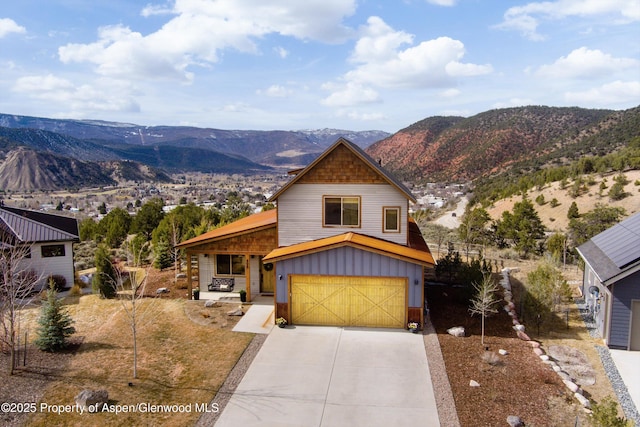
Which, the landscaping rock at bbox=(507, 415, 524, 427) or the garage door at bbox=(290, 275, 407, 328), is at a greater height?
the garage door at bbox=(290, 275, 407, 328)

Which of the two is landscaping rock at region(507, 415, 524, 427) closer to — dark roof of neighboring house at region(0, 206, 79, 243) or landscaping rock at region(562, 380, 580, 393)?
landscaping rock at region(562, 380, 580, 393)

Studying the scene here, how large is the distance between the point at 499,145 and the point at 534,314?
272ft

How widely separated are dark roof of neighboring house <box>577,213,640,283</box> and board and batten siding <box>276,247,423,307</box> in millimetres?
6042

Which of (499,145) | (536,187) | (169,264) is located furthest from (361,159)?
(499,145)

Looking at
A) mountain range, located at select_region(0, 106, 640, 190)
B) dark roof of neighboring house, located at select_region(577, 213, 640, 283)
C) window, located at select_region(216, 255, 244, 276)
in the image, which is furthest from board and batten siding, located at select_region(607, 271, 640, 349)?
mountain range, located at select_region(0, 106, 640, 190)

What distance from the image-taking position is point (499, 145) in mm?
92625

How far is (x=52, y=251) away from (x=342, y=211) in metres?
15.1

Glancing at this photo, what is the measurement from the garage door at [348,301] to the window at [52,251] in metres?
13.5

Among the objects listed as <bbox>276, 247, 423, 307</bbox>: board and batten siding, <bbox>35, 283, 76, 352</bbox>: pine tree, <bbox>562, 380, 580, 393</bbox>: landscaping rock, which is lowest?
<bbox>562, 380, 580, 393</bbox>: landscaping rock

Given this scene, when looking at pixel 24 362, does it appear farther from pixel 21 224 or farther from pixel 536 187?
pixel 536 187

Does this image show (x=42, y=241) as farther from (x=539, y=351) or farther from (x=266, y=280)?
(x=539, y=351)

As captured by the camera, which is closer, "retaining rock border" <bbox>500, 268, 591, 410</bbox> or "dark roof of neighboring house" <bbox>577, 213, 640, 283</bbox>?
"retaining rock border" <bbox>500, 268, 591, 410</bbox>

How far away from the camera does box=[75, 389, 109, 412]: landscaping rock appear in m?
10.6

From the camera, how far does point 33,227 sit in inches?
Answer: 902
